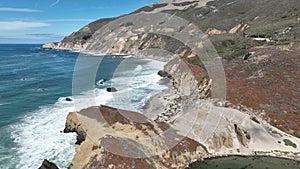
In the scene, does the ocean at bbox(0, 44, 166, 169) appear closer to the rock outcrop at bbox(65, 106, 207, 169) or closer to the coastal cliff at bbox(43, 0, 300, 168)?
the coastal cliff at bbox(43, 0, 300, 168)

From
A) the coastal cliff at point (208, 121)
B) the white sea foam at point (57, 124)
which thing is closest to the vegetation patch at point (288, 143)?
the coastal cliff at point (208, 121)

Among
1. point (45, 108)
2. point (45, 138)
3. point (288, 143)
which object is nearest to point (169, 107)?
point (288, 143)

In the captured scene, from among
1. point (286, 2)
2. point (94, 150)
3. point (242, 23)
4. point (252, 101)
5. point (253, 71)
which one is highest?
point (286, 2)

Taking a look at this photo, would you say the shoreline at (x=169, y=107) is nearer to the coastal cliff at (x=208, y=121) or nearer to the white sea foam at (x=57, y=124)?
the coastal cliff at (x=208, y=121)

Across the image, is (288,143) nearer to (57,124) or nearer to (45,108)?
(57,124)

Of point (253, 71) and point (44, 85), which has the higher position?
point (253, 71)

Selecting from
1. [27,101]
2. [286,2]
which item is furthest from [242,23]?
[27,101]

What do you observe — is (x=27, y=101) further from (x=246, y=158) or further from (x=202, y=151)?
(x=246, y=158)

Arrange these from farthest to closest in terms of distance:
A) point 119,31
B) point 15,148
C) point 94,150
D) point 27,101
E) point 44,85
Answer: point 119,31
point 44,85
point 27,101
point 15,148
point 94,150

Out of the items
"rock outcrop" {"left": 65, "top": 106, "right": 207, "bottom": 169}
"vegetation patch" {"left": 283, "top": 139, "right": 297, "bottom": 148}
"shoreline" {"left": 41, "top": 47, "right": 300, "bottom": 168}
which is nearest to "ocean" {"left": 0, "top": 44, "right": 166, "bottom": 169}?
"shoreline" {"left": 41, "top": 47, "right": 300, "bottom": 168}

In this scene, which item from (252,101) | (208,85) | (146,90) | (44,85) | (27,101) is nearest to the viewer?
(252,101)

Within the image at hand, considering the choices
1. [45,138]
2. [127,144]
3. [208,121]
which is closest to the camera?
[127,144]
